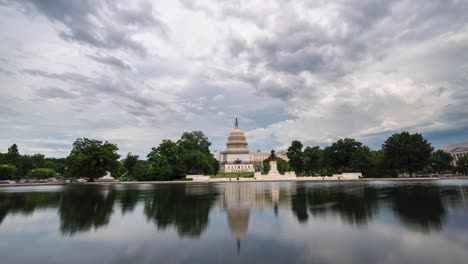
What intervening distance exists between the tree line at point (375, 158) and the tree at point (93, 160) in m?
44.3

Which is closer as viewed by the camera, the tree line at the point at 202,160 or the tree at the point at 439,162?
the tree line at the point at 202,160

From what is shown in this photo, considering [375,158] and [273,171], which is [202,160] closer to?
[273,171]

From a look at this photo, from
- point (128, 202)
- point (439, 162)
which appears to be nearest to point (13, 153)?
point (128, 202)

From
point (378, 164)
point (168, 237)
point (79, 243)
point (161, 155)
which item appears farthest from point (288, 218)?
point (378, 164)

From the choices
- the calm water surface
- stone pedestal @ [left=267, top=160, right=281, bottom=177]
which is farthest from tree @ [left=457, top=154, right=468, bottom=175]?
the calm water surface

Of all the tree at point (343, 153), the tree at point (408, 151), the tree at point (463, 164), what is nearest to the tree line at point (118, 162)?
the tree at point (343, 153)

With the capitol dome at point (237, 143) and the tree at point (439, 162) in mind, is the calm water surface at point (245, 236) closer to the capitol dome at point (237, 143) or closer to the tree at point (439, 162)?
the tree at point (439, 162)

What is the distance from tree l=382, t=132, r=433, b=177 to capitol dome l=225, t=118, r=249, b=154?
220 ft

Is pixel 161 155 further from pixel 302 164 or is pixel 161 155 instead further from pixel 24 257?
pixel 24 257

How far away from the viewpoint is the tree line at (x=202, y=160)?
49.9m

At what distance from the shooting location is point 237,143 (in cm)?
11406

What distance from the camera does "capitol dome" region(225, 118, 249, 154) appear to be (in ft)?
373

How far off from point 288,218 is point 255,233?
2.62 m

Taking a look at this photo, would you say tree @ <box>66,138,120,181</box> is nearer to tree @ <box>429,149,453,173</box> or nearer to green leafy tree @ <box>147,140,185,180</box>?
green leafy tree @ <box>147,140,185,180</box>
